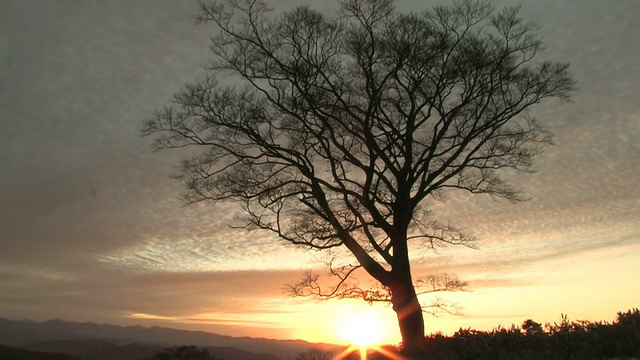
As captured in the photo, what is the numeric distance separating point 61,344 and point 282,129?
18047 centimetres

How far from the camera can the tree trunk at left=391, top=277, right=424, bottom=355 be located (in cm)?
1398

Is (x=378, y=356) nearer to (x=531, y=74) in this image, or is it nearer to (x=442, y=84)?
(x=442, y=84)

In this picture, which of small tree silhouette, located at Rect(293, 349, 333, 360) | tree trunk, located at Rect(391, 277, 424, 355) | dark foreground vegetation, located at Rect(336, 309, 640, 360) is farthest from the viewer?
tree trunk, located at Rect(391, 277, 424, 355)

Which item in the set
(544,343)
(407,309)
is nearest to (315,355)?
(407,309)

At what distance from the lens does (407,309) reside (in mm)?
14172

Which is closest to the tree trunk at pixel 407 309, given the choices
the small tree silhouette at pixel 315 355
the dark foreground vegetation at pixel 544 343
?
the small tree silhouette at pixel 315 355

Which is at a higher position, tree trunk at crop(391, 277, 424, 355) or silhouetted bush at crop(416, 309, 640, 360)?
tree trunk at crop(391, 277, 424, 355)

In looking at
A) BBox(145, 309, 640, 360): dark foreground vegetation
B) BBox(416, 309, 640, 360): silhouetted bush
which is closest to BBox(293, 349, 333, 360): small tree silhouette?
BBox(145, 309, 640, 360): dark foreground vegetation

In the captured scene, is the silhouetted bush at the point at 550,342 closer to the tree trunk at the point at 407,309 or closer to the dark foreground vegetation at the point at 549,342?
the dark foreground vegetation at the point at 549,342

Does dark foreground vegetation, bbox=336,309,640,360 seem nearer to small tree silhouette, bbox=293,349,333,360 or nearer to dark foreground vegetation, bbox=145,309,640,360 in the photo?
dark foreground vegetation, bbox=145,309,640,360

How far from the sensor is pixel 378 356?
31.2 ft

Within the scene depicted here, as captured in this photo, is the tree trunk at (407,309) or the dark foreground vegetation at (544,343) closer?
the dark foreground vegetation at (544,343)

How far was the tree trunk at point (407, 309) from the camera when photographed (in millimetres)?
13984

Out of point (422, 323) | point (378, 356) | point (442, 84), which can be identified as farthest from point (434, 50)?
point (378, 356)
